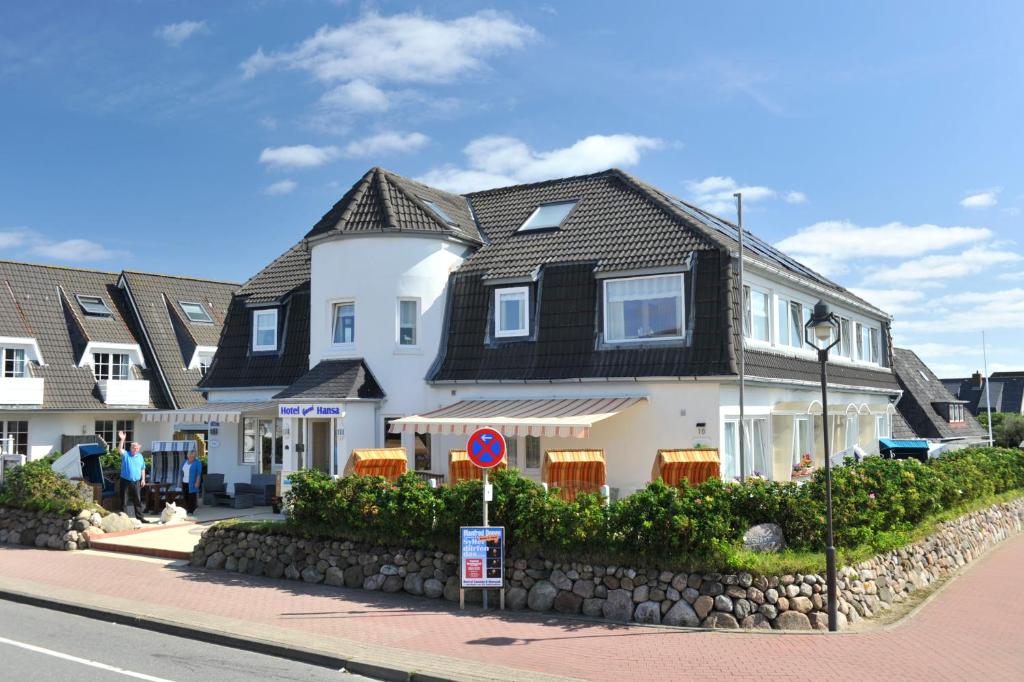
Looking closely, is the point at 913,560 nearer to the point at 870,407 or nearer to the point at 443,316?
the point at 443,316

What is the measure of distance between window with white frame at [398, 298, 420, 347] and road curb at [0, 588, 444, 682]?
11.5 m

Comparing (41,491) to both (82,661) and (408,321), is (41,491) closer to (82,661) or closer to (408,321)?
(408,321)

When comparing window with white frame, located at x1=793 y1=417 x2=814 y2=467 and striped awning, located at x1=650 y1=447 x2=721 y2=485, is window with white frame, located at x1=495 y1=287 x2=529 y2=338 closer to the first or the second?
striped awning, located at x1=650 y1=447 x2=721 y2=485

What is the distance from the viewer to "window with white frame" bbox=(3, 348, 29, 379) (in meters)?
34.0

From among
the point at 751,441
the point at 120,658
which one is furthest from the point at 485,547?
the point at 751,441

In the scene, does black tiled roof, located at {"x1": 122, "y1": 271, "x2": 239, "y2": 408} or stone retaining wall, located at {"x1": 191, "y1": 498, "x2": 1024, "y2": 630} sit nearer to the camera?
stone retaining wall, located at {"x1": 191, "y1": 498, "x2": 1024, "y2": 630}

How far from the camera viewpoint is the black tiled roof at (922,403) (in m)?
48.7

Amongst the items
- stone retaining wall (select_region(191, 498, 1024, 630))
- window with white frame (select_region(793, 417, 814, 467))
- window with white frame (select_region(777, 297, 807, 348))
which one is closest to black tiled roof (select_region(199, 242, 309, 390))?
stone retaining wall (select_region(191, 498, 1024, 630))

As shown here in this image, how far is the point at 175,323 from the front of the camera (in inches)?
1587

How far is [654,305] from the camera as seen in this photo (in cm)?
2102

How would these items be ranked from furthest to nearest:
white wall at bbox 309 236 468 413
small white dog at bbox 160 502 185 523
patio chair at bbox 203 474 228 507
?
patio chair at bbox 203 474 228 507 → white wall at bbox 309 236 468 413 → small white dog at bbox 160 502 185 523

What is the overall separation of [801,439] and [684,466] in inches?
363

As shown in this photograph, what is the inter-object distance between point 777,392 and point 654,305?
14.1 ft

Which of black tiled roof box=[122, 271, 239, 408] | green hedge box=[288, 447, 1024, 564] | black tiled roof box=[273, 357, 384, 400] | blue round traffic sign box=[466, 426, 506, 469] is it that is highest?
black tiled roof box=[122, 271, 239, 408]
